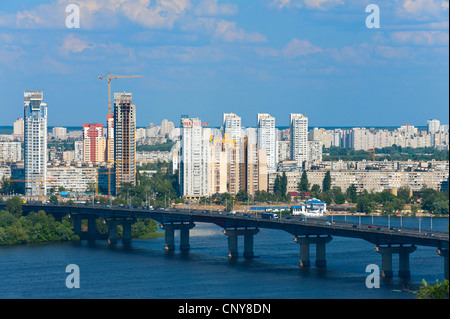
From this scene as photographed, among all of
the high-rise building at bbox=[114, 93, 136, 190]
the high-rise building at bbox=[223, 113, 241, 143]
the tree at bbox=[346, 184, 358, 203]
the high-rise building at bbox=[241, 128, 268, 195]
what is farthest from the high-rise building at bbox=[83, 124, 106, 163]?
the tree at bbox=[346, 184, 358, 203]

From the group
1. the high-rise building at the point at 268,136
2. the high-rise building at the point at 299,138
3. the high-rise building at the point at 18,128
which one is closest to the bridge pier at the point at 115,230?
the high-rise building at the point at 268,136

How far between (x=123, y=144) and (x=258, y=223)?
74.0 ft

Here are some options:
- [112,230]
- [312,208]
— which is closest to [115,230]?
[112,230]

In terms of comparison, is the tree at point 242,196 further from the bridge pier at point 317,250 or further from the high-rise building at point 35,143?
the bridge pier at point 317,250

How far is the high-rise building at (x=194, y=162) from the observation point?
1793 inches

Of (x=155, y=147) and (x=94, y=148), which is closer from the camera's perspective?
(x=94, y=148)

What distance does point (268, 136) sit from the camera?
58.2 metres

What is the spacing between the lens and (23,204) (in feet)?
114

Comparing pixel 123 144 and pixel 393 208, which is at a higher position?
pixel 123 144

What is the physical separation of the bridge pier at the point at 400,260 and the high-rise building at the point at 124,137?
90.3ft

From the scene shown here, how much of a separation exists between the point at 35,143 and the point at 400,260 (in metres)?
27.5

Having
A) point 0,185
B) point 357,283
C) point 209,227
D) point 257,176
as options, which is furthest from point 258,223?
point 0,185

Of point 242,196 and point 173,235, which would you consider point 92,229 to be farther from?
point 242,196
